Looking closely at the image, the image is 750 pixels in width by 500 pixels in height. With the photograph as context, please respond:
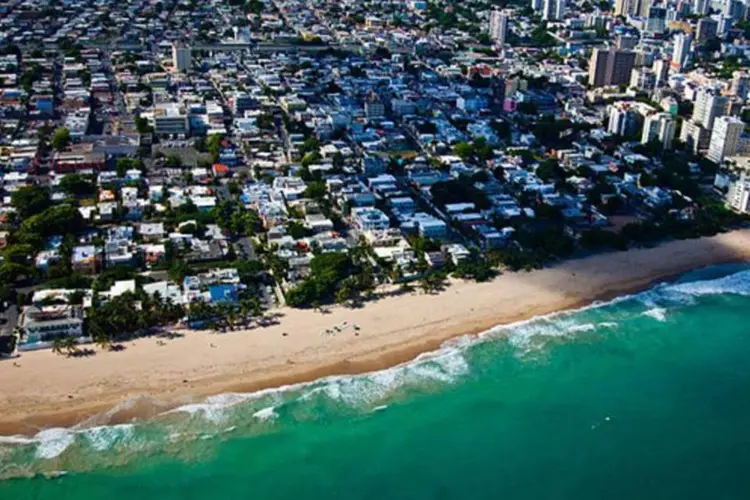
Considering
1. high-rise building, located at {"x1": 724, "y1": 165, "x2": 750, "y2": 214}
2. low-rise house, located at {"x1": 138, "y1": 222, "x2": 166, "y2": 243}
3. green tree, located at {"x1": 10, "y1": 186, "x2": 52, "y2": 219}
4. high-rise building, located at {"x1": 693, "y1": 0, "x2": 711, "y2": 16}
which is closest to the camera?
low-rise house, located at {"x1": 138, "y1": 222, "x2": 166, "y2": 243}

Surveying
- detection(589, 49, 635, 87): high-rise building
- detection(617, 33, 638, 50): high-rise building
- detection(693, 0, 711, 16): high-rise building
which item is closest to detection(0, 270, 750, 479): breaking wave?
detection(589, 49, 635, 87): high-rise building

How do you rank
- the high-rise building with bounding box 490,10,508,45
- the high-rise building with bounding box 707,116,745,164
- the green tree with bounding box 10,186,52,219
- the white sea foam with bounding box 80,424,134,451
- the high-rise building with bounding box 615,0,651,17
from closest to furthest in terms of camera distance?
→ the white sea foam with bounding box 80,424,134,451, the green tree with bounding box 10,186,52,219, the high-rise building with bounding box 707,116,745,164, the high-rise building with bounding box 490,10,508,45, the high-rise building with bounding box 615,0,651,17

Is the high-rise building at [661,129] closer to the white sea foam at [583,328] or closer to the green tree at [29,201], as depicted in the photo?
the white sea foam at [583,328]

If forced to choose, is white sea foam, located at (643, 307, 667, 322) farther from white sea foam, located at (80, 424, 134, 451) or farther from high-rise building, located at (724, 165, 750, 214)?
white sea foam, located at (80, 424, 134, 451)

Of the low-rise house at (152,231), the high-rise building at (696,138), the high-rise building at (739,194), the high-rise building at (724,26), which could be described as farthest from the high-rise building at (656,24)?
the low-rise house at (152,231)

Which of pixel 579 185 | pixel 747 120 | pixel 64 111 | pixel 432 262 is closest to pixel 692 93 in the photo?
pixel 747 120

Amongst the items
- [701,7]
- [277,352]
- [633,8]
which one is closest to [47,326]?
[277,352]
